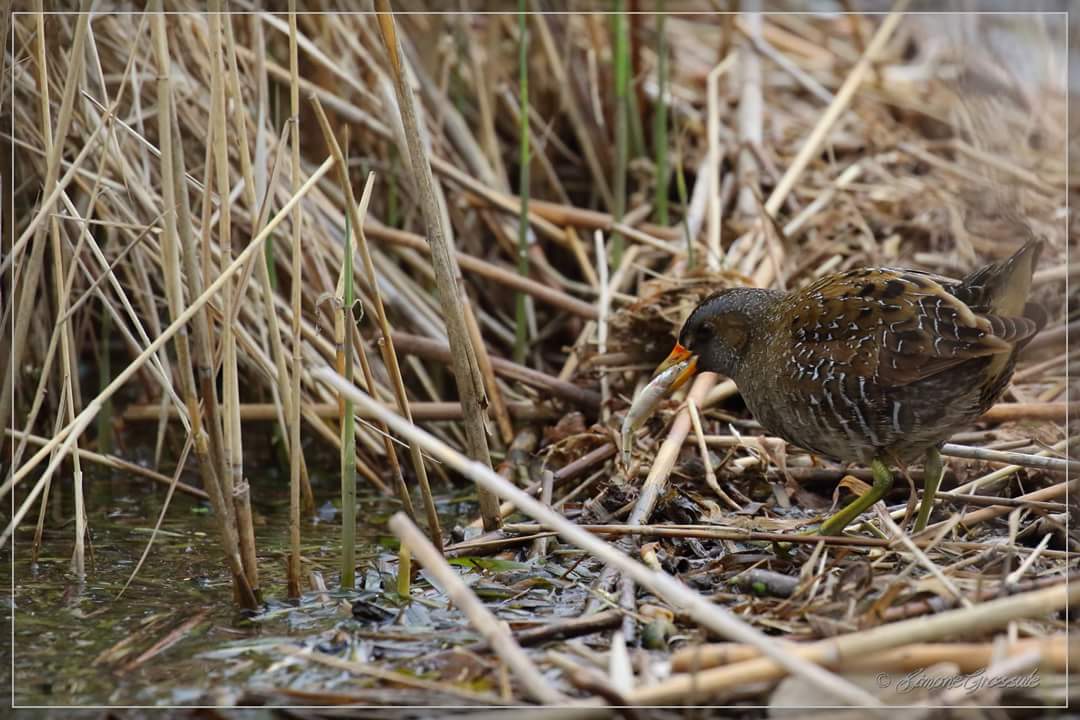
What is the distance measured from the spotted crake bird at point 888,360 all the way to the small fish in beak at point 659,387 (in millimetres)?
301

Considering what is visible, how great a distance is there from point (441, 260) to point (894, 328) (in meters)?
1.33

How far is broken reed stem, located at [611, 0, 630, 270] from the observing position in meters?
5.62

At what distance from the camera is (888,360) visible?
11.7 feet

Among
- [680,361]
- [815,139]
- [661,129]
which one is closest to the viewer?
[680,361]

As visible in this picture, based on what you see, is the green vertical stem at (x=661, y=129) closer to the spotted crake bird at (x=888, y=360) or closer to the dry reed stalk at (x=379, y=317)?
the spotted crake bird at (x=888, y=360)

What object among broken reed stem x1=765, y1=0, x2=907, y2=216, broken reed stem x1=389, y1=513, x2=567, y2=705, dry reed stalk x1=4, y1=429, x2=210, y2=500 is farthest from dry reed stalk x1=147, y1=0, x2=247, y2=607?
broken reed stem x1=765, y1=0, x2=907, y2=216

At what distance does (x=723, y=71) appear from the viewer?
6.85 metres

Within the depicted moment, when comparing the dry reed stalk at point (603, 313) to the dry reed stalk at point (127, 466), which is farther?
the dry reed stalk at point (603, 313)

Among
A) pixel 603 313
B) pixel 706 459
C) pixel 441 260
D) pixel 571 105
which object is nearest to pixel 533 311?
pixel 603 313

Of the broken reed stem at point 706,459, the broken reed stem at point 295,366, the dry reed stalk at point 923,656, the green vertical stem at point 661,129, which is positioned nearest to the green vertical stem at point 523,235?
the green vertical stem at point 661,129

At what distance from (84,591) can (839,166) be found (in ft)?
15.0

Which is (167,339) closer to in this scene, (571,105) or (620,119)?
(620,119)

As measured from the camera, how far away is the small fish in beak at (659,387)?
423 cm

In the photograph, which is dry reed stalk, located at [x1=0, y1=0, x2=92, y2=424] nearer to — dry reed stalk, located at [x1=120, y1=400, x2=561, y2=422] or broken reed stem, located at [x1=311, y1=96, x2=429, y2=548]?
broken reed stem, located at [x1=311, y1=96, x2=429, y2=548]
